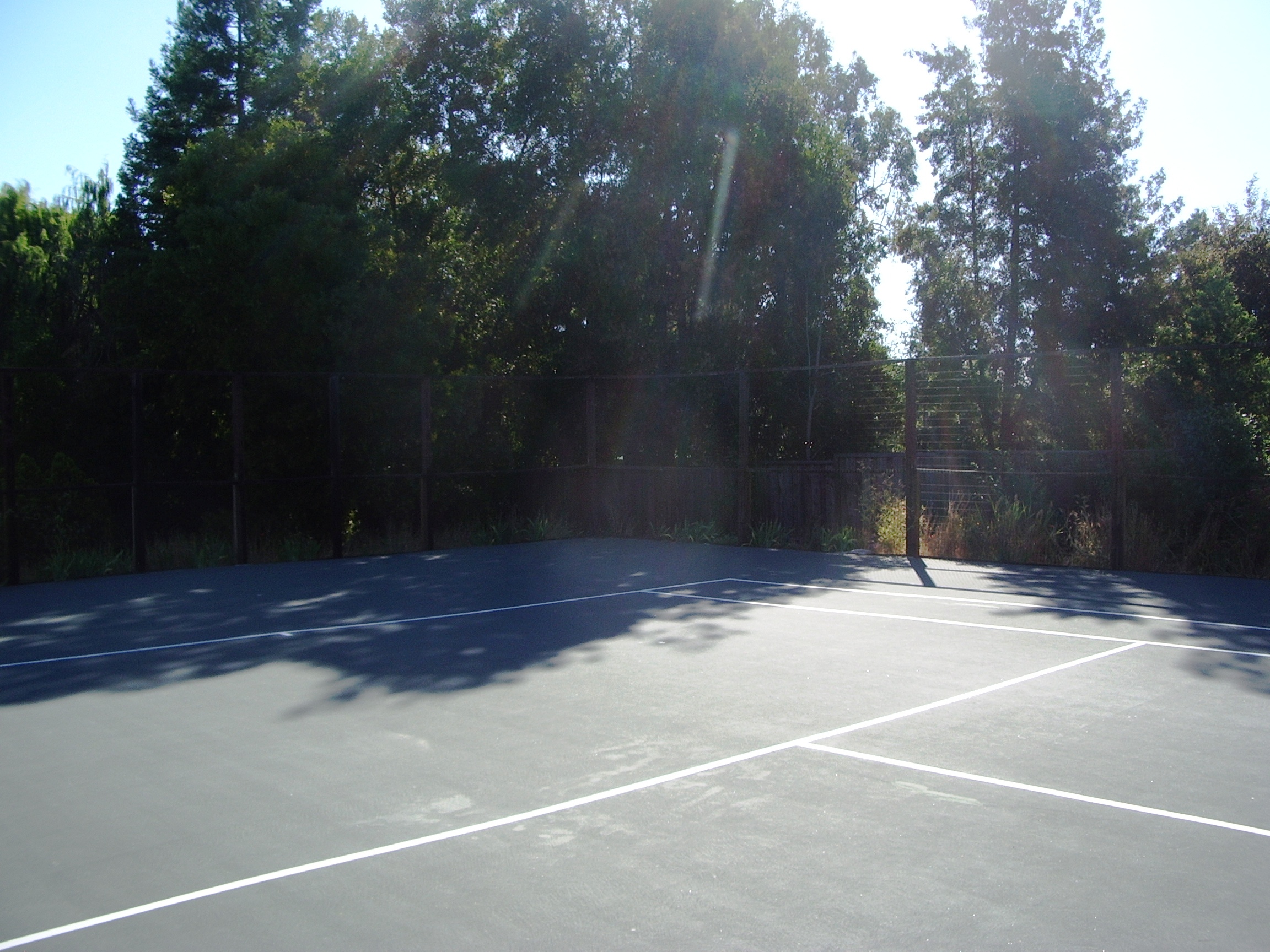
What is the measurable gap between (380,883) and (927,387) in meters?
14.1

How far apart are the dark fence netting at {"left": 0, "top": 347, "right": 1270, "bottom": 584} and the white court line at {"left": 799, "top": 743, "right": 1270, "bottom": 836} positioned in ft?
28.8

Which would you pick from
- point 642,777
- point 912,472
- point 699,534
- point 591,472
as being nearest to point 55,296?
point 591,472

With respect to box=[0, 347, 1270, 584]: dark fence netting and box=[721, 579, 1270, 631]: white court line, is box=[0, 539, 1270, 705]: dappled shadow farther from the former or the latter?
box=[0, 347, 1270, 584]: dark fence netting

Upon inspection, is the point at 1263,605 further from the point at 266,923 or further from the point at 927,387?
the point at 266,923

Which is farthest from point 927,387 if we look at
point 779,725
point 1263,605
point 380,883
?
point 380,883

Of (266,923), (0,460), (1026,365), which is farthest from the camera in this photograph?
(1026,365)

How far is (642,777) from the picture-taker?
551 centimetres

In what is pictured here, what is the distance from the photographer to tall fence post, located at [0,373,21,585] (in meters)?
13.1

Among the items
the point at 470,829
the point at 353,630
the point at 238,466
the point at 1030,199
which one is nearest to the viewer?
the point at 470,829

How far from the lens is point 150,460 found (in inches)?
774

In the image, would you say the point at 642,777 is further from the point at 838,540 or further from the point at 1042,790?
the point at 838,540

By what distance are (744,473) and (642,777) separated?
11579 mm

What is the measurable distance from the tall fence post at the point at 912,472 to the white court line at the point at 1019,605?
294cm

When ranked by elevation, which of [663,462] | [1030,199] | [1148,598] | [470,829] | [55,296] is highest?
[1030,199]
